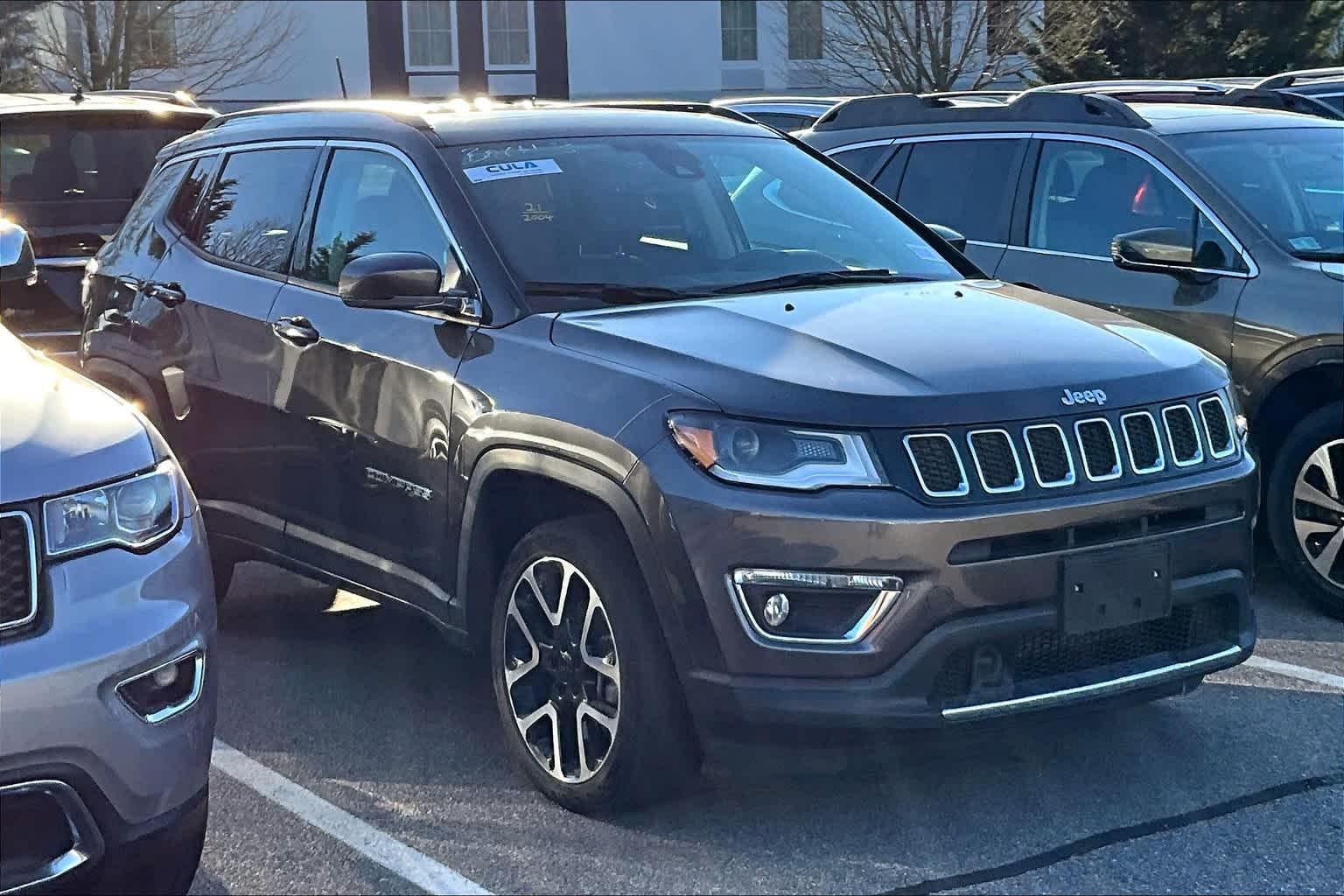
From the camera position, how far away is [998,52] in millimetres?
27844

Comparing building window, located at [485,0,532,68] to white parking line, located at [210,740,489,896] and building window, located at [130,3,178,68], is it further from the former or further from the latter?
white parking line, located at [210,740,489,896]

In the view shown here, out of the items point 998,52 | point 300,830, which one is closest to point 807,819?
point 300,830

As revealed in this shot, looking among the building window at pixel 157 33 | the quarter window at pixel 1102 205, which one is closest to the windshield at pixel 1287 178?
the quarter window at pixel 1102 205

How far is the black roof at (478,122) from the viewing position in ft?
17.3

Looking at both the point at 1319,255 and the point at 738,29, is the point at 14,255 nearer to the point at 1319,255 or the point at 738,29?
the point at 1319,255

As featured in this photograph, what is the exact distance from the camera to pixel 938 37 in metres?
27.2

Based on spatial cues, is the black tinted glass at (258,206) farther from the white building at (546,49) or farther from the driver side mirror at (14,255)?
the white building at (546,49)

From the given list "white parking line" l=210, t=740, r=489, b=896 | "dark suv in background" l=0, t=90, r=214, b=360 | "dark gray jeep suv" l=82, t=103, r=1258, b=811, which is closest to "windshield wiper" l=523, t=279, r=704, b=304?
"dark gray jeep suv" l=82, t=103, r=1258, b=811

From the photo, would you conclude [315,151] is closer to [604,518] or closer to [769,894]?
[604,518]

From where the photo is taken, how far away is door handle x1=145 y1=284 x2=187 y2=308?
234 inches

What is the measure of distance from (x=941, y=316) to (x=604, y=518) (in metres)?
1.07

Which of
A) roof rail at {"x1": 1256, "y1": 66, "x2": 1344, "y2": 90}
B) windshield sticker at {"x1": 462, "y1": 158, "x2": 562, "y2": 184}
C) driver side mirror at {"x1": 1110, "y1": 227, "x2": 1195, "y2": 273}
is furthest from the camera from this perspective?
roof rail at {"x1": 1256, "y1": 66, "x2": 1344, "y2": 90}

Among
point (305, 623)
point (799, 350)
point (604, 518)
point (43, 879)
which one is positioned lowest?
point (305, 623)

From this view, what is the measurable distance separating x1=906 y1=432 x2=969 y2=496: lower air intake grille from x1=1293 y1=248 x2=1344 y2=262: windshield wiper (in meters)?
3.00
